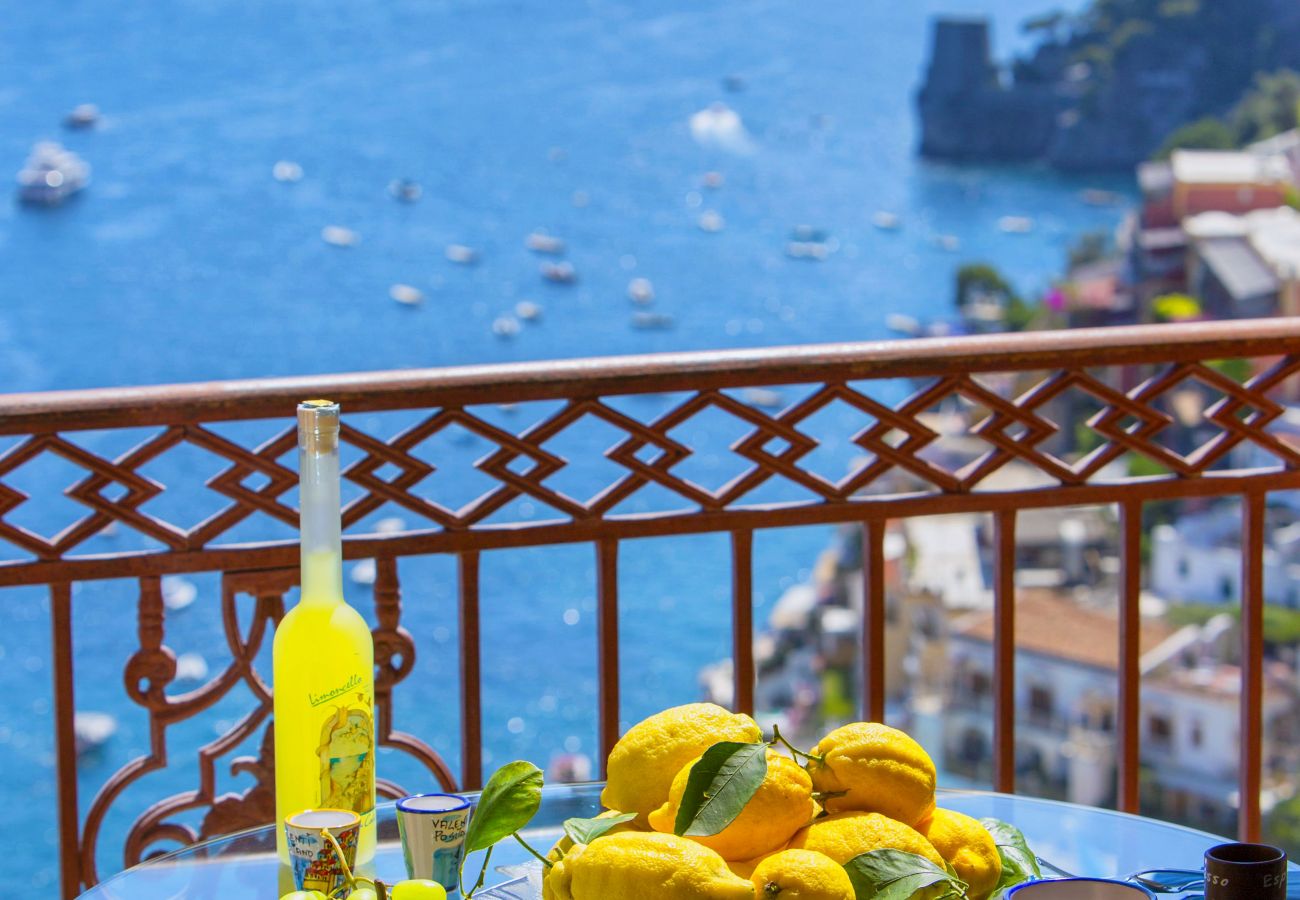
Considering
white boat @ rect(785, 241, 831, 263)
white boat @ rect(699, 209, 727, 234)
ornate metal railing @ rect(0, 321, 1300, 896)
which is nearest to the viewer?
ornate metal railing @ rect(0, 321, 1300, 896)

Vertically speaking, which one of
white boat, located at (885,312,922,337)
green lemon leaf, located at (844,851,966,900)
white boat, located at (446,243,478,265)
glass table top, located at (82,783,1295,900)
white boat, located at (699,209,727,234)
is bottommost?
glass table top, located at (82,783,1295,900)

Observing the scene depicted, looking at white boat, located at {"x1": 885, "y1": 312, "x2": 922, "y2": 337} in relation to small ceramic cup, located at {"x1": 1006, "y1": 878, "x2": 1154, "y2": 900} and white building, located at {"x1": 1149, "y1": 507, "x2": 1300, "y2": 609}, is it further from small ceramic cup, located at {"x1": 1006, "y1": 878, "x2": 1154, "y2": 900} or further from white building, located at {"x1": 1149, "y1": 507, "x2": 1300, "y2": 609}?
small ceramic cup, located at {"x1": 1006, "y1": 878, "x2": 1154, "y2": 900}

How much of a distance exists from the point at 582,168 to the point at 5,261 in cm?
1055

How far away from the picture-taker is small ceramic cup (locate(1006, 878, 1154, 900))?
0.80 metres

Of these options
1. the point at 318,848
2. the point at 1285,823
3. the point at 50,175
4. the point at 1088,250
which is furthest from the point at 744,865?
the point at 1088,250

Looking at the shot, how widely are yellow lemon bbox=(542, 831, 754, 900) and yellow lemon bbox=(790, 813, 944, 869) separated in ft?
0.21

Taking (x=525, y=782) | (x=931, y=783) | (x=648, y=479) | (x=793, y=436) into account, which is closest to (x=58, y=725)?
(x=648, y=479)

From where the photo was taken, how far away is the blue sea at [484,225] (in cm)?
2423

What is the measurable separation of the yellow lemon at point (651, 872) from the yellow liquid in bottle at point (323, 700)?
0.29 m

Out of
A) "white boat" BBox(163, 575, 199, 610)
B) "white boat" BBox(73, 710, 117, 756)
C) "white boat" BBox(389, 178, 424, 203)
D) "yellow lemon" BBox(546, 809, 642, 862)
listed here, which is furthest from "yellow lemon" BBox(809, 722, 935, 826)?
"white boat" BBox(389, 178, 424, 203)

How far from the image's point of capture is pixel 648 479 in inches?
65.3

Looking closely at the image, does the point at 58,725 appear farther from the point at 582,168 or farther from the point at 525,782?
the point at 582,168

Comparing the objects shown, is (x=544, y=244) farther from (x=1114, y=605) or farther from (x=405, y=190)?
(x=1114, y=605)

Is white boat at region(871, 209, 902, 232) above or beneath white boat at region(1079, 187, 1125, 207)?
beneath
